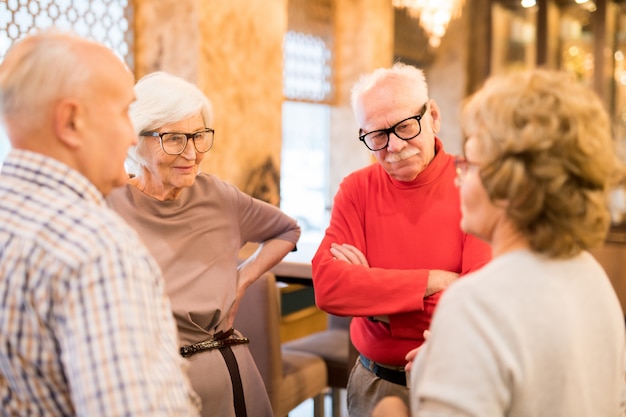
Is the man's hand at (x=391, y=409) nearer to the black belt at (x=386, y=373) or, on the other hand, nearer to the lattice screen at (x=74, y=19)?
the black belt at (x=386, y=373)

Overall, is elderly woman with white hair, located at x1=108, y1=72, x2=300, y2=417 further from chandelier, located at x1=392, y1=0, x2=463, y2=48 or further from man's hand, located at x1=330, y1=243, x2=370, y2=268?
chandelier, located at x1=392, y1=0, x2=463, y2=48

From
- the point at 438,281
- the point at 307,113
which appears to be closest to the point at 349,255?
the point at 438,281

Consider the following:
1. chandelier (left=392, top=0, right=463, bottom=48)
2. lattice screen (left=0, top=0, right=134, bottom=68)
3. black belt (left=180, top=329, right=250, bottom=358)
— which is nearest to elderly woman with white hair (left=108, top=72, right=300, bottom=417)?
black belt (left=180, top=329, right=250, bottom=358)

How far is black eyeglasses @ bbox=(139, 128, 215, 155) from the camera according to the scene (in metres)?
1.93

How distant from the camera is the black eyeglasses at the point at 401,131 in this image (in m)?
1.89

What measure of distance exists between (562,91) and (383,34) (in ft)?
18.1

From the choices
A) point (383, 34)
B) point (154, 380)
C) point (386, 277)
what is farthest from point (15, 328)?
point (383, 34)

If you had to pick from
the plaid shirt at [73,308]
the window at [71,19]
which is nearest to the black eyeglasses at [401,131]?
the plaid shirt at [73,308]

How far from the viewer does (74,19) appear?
3.50 m

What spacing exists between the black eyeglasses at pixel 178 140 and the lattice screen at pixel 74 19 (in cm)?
122

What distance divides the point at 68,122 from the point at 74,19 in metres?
2.72

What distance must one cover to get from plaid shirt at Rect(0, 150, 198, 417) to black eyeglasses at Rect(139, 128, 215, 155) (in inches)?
33.7

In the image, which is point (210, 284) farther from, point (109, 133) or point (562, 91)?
point (562, 91)

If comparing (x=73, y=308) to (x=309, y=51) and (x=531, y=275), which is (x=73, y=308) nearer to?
(x=531, y=275)
